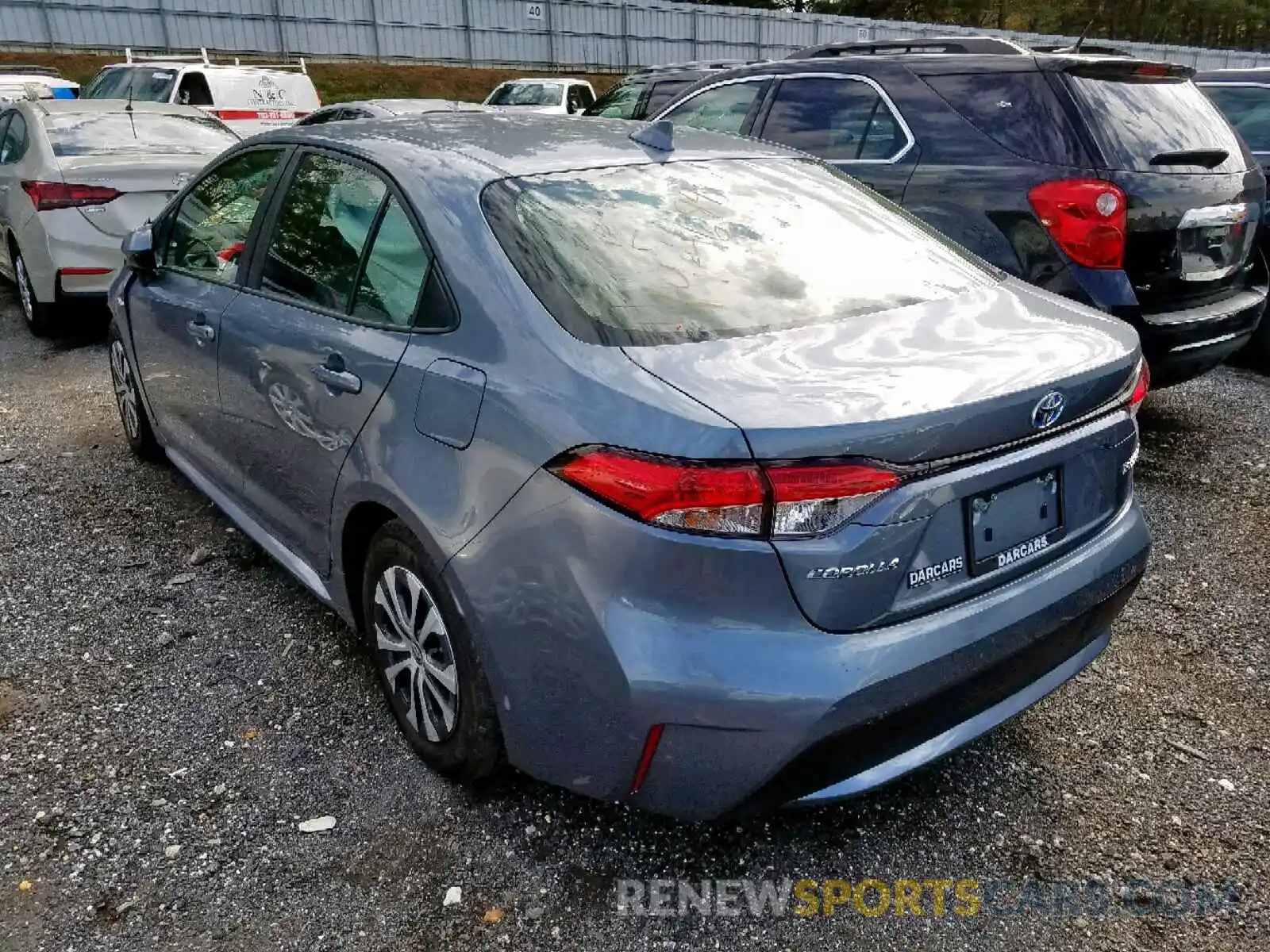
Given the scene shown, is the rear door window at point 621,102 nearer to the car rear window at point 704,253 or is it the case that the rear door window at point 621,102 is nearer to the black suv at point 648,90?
the black suv at point 648,90

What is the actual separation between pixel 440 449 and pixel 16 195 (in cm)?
604

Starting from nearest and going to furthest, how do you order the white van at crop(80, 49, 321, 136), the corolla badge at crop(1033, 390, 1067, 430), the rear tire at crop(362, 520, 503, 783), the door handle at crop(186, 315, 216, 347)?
the corolla badge at crop(1033, 390, 1067, 430) < the rear tire at crop(362, 520, 503, 783) < the door handle at crop(186, 315, 216, 347) < the white van at crop(80, 49, 321, 136)

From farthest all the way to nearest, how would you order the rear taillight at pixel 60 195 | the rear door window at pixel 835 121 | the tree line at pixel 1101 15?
the tree line at pixel 1101 15 → the rear taillight at pixel 60 195 → the rear door window at pixel 835 121

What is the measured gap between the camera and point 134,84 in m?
14.8

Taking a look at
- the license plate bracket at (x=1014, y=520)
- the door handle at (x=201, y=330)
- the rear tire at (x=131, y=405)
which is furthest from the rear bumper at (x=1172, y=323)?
the rear tire at (x=131, y=405)

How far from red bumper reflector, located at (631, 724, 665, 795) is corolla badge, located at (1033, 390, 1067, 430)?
3.28ft

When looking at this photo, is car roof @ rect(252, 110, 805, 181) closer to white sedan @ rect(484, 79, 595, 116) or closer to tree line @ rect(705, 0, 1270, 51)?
white sedan @ rect(484, 79, 595, 116)

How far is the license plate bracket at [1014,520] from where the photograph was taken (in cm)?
210

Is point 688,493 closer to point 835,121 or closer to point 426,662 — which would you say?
point 426,662

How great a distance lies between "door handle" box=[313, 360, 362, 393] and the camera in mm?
2619

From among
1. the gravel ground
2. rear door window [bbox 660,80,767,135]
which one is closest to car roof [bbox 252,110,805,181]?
the gravel ground

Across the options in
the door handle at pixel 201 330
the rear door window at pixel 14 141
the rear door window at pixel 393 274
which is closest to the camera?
the rear door window at pixel 393 274

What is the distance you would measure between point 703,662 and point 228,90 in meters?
14.5

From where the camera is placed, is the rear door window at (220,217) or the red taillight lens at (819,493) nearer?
the red taillight lens at (819,493)
